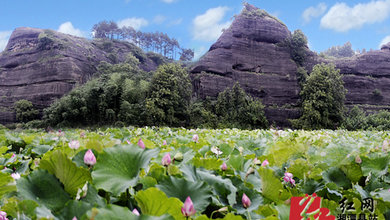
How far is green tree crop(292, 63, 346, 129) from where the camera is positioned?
22.4m

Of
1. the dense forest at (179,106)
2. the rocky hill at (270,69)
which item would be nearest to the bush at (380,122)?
the dense forest at (179,106)

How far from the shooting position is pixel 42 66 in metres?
31.2

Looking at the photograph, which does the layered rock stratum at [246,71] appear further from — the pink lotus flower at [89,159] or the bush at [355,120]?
the pink lotus flower at [89,159]

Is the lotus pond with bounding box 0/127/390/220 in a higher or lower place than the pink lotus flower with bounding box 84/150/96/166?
lower

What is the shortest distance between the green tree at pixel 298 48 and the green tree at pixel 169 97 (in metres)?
14.4

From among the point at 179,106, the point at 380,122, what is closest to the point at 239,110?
the point at 179,106

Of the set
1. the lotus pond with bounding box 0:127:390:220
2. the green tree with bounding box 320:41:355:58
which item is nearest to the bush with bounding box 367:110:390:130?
the lotus pond with bounding box 0:127:390:220

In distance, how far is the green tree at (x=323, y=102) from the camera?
22.4 metres

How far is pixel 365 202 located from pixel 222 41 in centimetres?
2956

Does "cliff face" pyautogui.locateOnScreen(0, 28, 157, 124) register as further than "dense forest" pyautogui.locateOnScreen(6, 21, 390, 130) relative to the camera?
Yes

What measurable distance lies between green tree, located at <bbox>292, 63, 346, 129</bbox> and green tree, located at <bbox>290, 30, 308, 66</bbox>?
17.7ft

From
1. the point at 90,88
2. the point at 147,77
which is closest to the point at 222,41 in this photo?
the point at 147,77

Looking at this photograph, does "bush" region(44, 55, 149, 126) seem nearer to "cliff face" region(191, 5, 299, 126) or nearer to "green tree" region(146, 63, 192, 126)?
"green tree" region(146, 63, 192, 126)

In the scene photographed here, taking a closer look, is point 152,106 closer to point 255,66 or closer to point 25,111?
point 255,66
